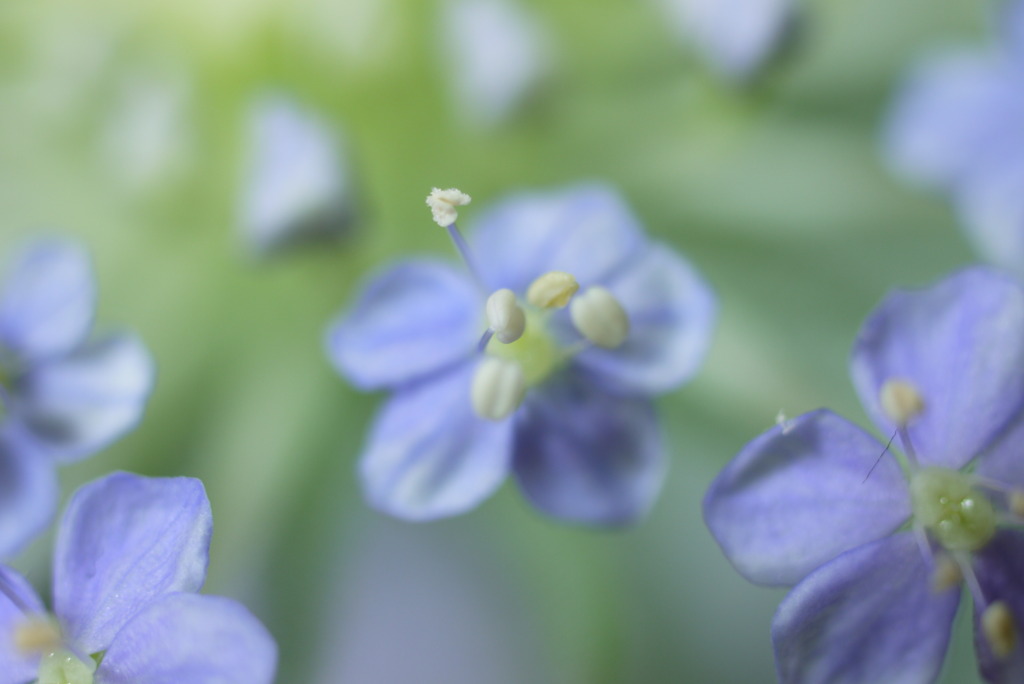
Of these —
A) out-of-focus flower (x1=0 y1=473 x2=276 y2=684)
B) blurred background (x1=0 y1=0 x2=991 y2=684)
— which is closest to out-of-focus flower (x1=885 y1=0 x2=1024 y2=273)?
blurred background (x1=0 y1=0 x2=991 y2=684)

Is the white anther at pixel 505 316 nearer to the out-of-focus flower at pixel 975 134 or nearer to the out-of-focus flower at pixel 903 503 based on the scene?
the out-of-focus flower at pixel 903 503

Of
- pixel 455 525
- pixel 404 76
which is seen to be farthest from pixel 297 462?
pixel 404 76

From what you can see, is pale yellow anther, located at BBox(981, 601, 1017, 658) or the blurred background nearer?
pale yellow anther, located at BBox(981, 601, 1017, 658)


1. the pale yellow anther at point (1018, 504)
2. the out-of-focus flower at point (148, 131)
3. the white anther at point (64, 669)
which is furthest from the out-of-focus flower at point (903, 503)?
the out-of-focus flower at point (148, 131)

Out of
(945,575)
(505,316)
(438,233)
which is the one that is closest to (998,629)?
(945,575)

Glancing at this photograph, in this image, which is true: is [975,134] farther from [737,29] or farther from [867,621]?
[867,621]

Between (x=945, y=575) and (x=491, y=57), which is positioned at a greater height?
(x=491, y=57)

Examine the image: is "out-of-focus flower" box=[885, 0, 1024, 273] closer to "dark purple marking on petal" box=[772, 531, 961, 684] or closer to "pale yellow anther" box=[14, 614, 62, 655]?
"dark purple marking on petal" box=[772, 531, 961, 684]
